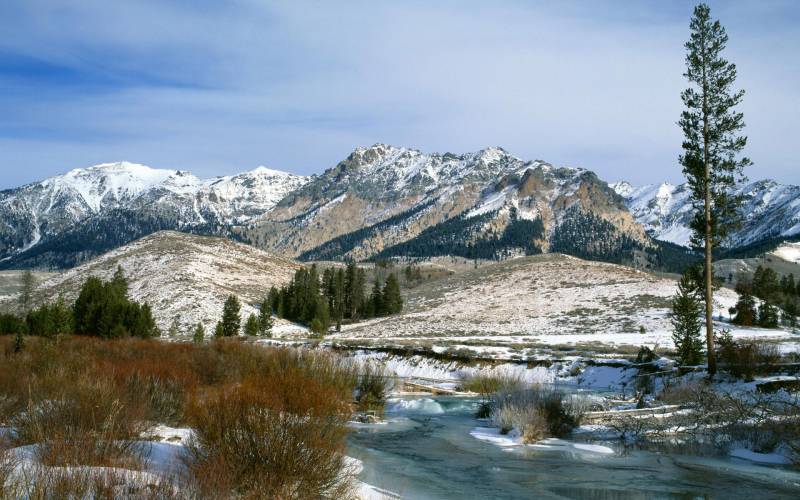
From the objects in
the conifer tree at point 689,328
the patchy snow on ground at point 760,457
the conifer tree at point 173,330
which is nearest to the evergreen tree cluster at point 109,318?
the conifer tree at point 173,330

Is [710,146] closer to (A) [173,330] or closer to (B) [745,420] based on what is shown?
(B) [745,420]

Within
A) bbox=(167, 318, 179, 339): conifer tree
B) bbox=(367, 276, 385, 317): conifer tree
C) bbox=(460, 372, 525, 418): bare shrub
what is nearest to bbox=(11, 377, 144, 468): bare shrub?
bbox=(460, 372, 525, 418): bare shrub

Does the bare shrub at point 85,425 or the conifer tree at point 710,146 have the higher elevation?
the conifer tree at point 710,146

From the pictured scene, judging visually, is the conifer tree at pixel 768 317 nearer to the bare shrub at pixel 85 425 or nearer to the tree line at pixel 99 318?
the tree line at pixel 99 318

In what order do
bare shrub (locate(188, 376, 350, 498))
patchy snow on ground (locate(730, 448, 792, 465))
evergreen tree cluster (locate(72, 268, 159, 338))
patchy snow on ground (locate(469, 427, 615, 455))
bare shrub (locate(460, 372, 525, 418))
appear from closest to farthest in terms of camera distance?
bare shrub (locate(188, 376, 350, 498)) → patchy snow on ground (locate(730, 448, 792, 465)) → patchy snow on ground (locate(469, 427, 615, 455)) → bare shrub (locate(460, 372, 525, 418)) → evergreen tree cluster (locate(72, 268, 159, 338))

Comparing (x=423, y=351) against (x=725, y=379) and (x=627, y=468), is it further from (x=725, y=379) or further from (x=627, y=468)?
(x=627, y=468)

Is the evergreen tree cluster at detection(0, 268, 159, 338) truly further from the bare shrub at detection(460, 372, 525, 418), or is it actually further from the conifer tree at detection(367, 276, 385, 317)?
the conifer tree at detection(367, 276, 385, 317)

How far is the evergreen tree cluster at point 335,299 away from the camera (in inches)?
3679

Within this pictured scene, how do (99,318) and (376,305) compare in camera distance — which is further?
(376,305)

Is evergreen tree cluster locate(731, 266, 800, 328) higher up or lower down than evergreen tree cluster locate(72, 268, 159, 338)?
higher up

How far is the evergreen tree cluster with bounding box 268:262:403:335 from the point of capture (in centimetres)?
9344

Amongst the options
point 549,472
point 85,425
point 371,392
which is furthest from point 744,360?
point 85,425

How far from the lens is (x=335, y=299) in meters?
95.9

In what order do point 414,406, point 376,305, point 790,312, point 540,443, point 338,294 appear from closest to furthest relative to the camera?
point 540,443 → point 414,406 → point 790,312 → point 338,294 → point 376,305
